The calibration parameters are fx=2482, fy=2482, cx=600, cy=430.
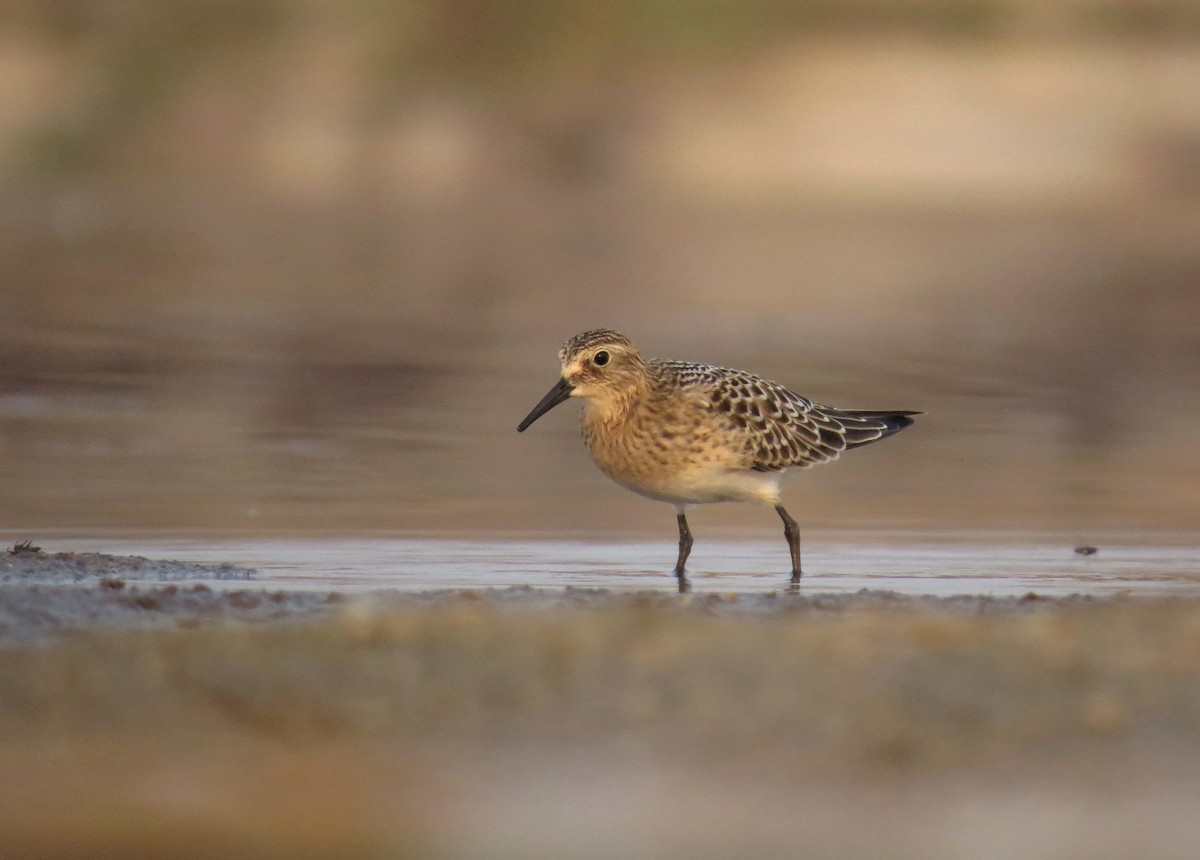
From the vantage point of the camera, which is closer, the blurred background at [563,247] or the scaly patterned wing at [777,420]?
the scaly patterned wing at [777,420]

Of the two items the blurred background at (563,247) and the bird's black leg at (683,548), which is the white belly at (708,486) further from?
the blurred background at (563,247)

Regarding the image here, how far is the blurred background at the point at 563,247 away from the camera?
11.0 m

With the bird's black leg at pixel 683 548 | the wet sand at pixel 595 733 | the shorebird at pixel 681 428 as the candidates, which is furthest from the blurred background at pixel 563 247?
the wet sand at pixel 595 733

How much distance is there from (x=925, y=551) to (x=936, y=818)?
4.05 metres

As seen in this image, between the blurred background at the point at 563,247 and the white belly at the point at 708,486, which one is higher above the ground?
the blurred background at the point at 563,247

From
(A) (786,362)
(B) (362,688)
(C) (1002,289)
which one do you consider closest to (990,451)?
(A) (786,362)

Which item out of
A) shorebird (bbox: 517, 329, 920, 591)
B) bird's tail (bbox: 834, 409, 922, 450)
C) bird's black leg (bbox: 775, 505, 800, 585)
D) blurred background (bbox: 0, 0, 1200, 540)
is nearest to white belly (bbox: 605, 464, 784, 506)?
shorebird (bbox: 517, 329, 920, 591)

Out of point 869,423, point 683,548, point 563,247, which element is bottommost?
point 683,548

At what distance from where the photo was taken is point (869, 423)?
33.0 feet

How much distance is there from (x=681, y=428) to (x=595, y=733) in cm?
369

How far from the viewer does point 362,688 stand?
560cm

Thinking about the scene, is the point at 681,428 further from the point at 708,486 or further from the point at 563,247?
the point at 563,247

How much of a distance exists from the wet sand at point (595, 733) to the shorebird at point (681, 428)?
8.41 feet

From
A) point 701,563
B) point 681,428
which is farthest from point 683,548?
point 681,428
